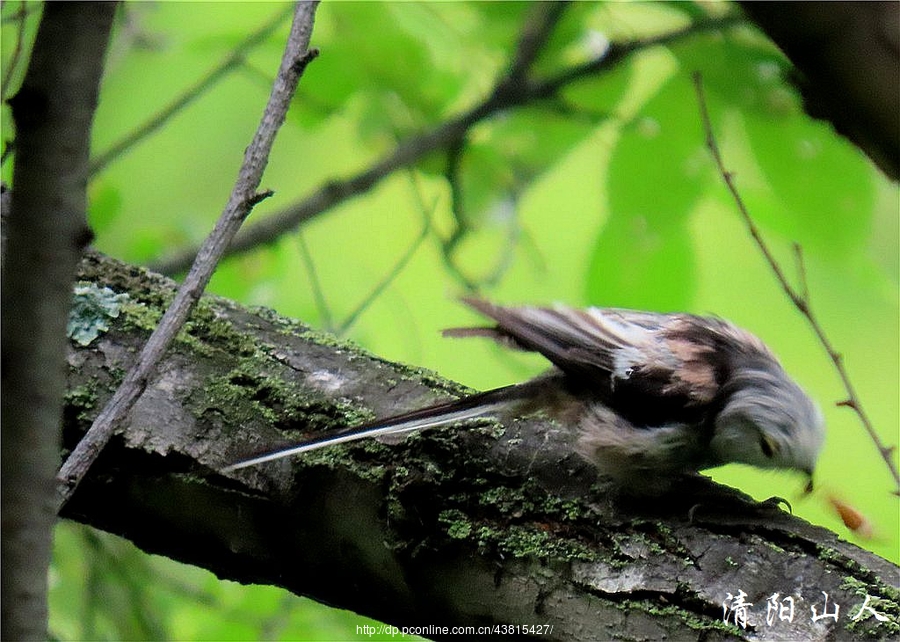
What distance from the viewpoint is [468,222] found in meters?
3.85

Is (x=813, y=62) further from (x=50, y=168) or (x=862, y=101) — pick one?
(x=50, y=168)

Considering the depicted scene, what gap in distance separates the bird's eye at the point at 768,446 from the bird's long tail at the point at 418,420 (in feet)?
1.97

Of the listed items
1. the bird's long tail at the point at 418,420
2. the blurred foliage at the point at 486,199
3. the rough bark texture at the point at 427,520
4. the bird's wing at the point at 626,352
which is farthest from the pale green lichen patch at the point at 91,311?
the bird's wing at the point at 626,352

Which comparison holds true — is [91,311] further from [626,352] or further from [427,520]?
[626,352]

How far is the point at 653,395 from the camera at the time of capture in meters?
2.38

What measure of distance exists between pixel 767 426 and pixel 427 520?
3.07 feet

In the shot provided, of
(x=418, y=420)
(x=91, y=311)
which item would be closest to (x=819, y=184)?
(x=418, y=420)

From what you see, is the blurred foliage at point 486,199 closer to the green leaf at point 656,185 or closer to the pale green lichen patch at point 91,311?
the green leaf at point 656,185

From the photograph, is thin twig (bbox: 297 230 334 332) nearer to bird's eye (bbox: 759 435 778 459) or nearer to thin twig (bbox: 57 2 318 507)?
thin twig (bbox: 57 2 318 507)

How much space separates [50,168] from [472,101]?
3.13 m

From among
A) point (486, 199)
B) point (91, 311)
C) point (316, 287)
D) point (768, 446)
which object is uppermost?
point (486, 199)

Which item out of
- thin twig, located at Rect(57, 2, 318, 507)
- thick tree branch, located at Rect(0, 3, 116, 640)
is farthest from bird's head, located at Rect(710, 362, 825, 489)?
thick tree branch, located at Rect(0, 3, 116, 640)

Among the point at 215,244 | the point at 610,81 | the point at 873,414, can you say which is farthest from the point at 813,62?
the point at 873,414

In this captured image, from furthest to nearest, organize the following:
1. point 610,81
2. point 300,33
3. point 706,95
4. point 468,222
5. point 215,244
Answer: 1. point 468,222
2. point 610,81
3. point 706,95
4. point 300,33
5. point 215,244
